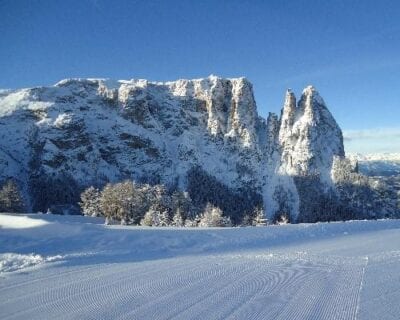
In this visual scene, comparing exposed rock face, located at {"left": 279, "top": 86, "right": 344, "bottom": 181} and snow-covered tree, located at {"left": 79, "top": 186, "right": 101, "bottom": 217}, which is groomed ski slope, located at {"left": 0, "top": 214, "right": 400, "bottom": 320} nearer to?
snow-covered tree, located at {"left": 79, "top": 186, "right": 101, "bottom": 217}

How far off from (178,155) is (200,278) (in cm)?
17283

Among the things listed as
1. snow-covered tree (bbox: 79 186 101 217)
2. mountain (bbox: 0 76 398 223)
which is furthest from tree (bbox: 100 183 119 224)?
mountain (bbox: 0 76 398 223)

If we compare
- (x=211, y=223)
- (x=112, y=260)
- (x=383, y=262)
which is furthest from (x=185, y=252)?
(x=211, y=223)

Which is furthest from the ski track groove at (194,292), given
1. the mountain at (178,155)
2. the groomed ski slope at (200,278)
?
the mountain at (178,155)

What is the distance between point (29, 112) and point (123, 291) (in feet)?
572

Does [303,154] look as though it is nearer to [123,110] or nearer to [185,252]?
[123,110]

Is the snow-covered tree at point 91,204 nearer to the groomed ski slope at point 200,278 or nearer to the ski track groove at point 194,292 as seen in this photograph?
the groomed ski slope at point 200,278

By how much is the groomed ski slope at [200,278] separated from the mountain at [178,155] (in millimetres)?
112195

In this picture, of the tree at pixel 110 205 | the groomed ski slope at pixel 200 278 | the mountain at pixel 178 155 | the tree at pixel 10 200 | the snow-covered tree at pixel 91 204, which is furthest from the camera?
the mountain at pixel 178 155

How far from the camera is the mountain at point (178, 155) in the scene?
148m

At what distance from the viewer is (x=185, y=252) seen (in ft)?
68.0

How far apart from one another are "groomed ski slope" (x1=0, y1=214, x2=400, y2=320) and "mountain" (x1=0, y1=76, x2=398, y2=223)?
112 metres

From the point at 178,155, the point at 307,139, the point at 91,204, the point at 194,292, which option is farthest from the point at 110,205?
the point at 307,139

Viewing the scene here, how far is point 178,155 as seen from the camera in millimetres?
186250
